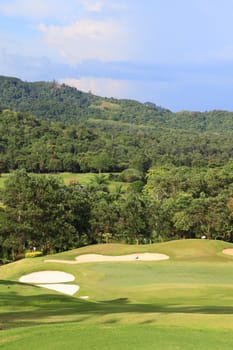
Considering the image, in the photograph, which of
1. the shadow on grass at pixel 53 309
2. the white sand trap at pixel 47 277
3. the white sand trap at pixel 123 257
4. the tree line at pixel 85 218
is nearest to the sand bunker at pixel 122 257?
the white sand trap at pixel 123 257

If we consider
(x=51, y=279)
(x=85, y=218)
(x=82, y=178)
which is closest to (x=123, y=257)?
(x=51, y=279)

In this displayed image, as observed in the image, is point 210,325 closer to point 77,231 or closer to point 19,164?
point 77,231

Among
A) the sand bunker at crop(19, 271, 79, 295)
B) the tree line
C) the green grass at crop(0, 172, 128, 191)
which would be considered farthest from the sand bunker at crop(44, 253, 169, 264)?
the green grass at crop(0, 172, 128, 191)

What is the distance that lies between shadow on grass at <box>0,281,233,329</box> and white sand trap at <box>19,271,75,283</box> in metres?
8.23

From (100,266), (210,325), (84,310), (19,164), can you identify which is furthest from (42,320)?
(19,164)

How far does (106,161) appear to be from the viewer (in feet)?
483

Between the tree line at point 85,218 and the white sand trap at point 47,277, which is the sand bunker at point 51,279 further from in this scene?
the tree line at point 85,218

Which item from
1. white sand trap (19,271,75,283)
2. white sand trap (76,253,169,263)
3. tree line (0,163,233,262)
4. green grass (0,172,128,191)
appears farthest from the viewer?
green grass (0,172,128,191)

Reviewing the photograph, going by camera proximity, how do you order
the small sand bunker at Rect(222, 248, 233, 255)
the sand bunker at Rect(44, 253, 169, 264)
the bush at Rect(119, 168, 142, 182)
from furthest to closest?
1. the bush at Rect(119, 168, 142, 182)
2. the small sand bunker at Rect(222, 248, 233, 255)
3. the sand bunker at Rect(44, 253, 169, 264)

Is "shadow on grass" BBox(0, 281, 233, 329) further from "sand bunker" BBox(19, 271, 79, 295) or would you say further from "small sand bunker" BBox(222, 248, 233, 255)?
"small sand bunker" BBox(222, 248, 233, 255)

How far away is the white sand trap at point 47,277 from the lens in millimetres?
29469

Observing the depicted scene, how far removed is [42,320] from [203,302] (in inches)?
331

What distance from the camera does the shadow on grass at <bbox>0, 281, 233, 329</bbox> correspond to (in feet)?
48.0

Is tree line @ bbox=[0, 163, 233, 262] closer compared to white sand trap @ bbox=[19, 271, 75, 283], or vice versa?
white sand trap @ bbox=[19, 271, 75, 283]
